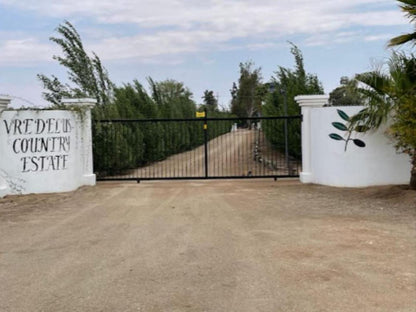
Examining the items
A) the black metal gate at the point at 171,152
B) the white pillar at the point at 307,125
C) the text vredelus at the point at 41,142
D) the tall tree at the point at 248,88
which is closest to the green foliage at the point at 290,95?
the black metal gate at the point at 171,152

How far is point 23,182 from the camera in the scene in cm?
1091

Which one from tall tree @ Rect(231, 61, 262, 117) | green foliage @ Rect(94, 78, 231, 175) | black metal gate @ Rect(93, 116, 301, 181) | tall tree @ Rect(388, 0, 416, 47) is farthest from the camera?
tall tree @ Rect(231, 61, 262, 117)

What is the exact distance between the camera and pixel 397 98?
387 inches

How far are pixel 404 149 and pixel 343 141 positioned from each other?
154 centimetres

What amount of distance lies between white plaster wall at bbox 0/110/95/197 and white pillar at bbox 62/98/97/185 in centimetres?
19

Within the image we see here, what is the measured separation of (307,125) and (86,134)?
6037 millimetres

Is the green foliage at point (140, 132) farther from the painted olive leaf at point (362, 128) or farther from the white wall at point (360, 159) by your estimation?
the painted olive leaf at point (362, 128)

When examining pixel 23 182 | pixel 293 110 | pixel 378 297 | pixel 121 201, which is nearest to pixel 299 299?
pixel 378 297

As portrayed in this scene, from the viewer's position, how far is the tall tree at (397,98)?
9.40 meters

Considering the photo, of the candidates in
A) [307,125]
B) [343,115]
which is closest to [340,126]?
[343,115]

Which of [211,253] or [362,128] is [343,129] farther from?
[211,253]

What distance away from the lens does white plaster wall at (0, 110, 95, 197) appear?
35.0 feet

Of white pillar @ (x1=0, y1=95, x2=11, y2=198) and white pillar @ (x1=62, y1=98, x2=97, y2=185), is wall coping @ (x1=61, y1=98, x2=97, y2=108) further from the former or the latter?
white pillar @ (x1=0, y1=95, x2=11, y2=198)

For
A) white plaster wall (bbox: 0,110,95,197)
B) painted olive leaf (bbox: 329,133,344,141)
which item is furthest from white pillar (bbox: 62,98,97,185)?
painted olive leaf (bbox: 329,133,344,141)
